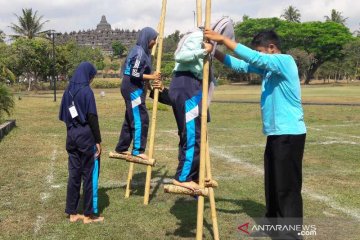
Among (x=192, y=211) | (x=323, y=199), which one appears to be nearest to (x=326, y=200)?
(x=323, y=199)

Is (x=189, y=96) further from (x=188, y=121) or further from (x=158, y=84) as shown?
(x=158, y=84)

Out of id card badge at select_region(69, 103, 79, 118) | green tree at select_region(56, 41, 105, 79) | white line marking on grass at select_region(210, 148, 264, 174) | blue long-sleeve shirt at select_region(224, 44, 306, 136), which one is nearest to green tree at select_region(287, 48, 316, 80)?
green tree at select_region(56, 41, 105, 79)

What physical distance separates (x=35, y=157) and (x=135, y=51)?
4905mm

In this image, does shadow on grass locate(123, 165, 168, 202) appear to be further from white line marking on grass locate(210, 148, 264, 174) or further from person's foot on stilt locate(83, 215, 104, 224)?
white line marking on grass locate(210, 148, 264, 174)

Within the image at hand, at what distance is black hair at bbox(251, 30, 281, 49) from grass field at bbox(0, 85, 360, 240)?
90.5 inches

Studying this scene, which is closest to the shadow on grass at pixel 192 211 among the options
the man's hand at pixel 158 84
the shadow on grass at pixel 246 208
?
the shadow on grass at pixel 246 208

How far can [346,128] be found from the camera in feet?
49.1

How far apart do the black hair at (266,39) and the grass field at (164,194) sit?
2299mm

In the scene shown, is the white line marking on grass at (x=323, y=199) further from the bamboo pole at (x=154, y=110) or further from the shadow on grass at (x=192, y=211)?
the bamboo pole at (x=154, y=110)

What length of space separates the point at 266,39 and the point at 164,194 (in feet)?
11.2

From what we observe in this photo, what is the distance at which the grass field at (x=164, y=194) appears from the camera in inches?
208

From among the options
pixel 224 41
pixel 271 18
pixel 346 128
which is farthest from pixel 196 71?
pixel 271 18

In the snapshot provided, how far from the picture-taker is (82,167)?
569 centimetres

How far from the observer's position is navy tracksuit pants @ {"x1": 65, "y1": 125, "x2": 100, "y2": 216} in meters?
5.55
